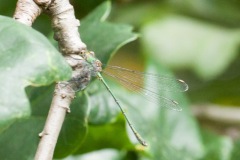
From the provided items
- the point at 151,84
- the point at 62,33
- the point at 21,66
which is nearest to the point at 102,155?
the point at 151,84

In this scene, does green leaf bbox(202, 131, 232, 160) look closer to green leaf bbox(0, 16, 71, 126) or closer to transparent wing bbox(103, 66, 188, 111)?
transparent wing bbox(103, 66, 188, 111)

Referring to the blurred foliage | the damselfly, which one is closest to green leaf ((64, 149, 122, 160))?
the blurred foliage

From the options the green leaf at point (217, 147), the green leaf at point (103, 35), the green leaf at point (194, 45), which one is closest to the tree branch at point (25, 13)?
the green leaf at point (103, 35)

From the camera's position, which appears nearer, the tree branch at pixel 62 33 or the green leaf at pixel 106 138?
the tree branch at pixel 62 33

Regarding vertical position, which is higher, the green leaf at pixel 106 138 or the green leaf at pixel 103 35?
the green leaf at pixel 103 35

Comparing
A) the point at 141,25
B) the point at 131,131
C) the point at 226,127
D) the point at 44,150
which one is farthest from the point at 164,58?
the point at 44,150

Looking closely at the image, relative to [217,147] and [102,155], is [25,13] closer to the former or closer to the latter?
[102,155]

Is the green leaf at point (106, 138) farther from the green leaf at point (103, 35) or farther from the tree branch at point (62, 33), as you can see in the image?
the tree branch at point (62, 33)

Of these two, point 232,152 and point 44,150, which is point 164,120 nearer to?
point 232,152
